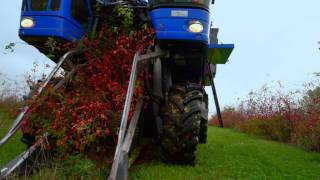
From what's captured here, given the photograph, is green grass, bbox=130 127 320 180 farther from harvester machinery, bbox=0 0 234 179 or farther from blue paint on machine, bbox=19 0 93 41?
blue paint on machine, bbox=19 0 93 41

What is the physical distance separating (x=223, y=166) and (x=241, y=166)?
258mm

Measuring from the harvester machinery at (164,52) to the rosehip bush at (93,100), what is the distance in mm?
137

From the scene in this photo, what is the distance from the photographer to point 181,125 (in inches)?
239

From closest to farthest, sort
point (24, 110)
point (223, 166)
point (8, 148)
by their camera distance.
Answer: point (24, 110) < point (223, 166) < point (8, 148)

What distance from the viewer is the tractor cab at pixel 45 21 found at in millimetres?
6492

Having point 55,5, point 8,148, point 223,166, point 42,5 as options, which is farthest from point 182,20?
point 8,148

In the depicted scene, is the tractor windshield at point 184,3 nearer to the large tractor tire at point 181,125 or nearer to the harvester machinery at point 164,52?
the harvester machinery at point 164,52

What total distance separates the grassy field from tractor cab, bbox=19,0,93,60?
1.23 m

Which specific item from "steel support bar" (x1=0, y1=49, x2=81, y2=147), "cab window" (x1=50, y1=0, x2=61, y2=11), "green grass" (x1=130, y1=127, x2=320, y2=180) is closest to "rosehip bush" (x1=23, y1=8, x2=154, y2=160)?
"steel support bar" (x1=0, y1=49, x2=81, y2=147)

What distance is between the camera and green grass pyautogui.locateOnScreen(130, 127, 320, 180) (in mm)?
5879

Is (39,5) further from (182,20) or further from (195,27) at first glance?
(195,27)

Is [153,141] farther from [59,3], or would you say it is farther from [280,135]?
[280,135]

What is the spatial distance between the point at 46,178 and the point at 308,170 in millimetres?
3564

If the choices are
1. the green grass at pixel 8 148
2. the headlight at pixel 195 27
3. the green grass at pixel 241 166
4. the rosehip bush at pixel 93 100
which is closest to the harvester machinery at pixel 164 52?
the headlight at pixel 195 27
